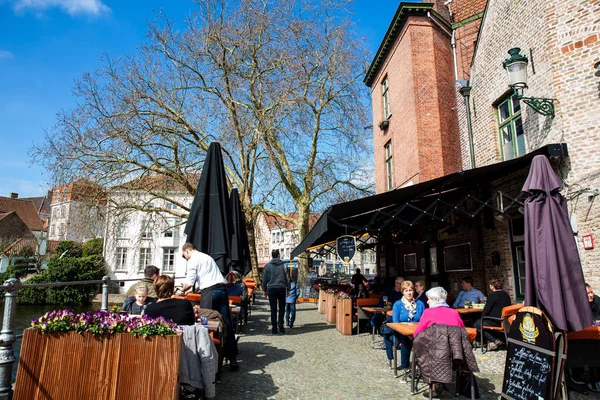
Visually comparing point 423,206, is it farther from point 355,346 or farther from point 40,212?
point 40,212

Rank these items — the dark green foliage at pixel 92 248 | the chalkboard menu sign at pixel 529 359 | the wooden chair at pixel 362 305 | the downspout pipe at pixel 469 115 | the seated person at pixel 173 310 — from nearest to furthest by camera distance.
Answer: the chalkboard menu sign at pixel 529 359, the seated person at pixel 173 310, the wooden chair at pixel 362 305, the downspout pipe at pixel 469 115, the dark green foliage at pixel 92 248

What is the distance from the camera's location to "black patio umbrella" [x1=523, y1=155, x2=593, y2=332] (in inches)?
158

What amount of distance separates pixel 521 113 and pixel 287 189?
12793mm

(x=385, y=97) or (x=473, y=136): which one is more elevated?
(x=385, y=97)

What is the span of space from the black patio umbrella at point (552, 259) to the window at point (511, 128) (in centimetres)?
483

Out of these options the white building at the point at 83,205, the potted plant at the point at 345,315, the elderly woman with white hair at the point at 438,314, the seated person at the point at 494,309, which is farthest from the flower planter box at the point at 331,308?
the white building at the point at 83,205

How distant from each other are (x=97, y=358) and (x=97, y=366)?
2.4 inches

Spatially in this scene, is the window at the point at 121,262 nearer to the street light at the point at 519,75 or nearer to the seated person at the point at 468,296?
the seated person at the point at 468,296

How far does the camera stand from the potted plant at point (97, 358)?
121 inches

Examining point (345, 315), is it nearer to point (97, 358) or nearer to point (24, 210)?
point (97, 358)

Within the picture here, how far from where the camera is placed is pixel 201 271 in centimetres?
554

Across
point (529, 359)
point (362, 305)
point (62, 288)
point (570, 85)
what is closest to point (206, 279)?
point (529, 359)

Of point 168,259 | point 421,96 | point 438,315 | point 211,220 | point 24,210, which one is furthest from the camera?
point 24,210

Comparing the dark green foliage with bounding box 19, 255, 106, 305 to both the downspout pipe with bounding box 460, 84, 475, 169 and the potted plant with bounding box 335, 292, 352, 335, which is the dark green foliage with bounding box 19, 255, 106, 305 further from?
the downspout pipe with bounding box 460, 84, 475, 169
